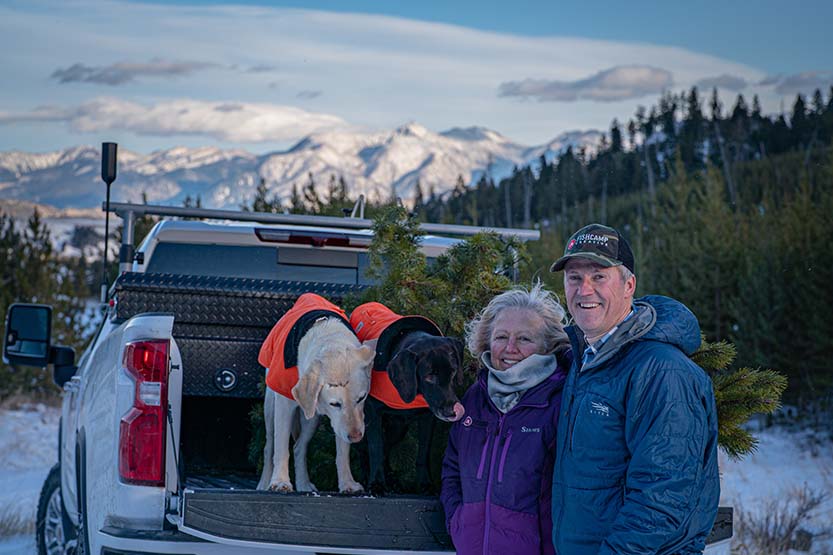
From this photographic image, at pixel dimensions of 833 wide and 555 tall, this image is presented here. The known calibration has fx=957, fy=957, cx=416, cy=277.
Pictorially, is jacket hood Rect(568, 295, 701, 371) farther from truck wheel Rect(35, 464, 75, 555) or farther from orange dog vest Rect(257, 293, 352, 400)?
truck wheel Rect(35, 464, 75, 555)

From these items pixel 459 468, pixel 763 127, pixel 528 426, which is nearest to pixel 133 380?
pixel 459 468

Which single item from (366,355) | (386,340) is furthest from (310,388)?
(386,340)

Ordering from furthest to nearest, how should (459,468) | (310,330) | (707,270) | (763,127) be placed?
(763,127), (707,270), (310,330), (459,468)

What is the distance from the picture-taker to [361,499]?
3.48 meters

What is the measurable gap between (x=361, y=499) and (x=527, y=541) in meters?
0.70

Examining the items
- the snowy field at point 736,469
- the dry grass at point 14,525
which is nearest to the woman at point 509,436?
the snowy field at point 736,469

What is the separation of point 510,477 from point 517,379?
1.05ft

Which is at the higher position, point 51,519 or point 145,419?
point 145,419

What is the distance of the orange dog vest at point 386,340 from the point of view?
3.61 metres

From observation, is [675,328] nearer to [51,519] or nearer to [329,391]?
[329,391]

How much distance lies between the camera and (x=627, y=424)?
265cm

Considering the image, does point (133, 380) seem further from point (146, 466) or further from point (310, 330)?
point (310, 330)

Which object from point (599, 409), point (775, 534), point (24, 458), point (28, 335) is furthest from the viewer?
point (24, 458)

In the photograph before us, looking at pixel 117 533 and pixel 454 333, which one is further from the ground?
pixel 454 333
